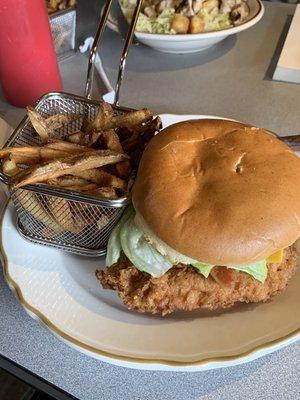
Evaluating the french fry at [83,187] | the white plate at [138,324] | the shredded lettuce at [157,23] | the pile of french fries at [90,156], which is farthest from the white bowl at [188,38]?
the white plate at [138,324]

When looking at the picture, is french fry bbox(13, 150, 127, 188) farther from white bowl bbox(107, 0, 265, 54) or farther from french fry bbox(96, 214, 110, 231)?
white bowl bbox(107, 0, 265, 54)

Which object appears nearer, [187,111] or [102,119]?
[102,119]

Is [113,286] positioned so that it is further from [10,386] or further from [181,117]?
[181,117]

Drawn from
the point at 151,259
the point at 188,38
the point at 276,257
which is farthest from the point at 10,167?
the point at 188,38

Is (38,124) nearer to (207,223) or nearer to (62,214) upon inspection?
(62,214)

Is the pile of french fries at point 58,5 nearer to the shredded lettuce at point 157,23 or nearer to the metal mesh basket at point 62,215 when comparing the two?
the shredded lettuce at point 157,23

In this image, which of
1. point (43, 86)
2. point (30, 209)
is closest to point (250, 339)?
point (30, 209)
